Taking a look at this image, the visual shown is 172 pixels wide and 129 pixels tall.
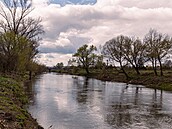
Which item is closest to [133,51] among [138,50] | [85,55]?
[138,50]

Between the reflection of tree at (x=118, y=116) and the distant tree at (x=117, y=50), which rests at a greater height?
the distant tree at (x=117, y=50)

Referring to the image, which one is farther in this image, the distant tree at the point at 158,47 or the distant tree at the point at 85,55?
the distant tree at the point at 85,55

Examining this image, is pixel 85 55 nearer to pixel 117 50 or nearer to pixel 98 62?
pixel 98 62

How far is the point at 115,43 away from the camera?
245ft

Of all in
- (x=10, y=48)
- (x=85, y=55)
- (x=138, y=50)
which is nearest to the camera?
(x=10, y=48)

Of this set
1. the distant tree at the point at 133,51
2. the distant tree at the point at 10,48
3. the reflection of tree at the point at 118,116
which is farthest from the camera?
the distant tree at the point at 133,51

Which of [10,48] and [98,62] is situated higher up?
[98,62]

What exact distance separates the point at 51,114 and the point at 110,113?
4.62 metres

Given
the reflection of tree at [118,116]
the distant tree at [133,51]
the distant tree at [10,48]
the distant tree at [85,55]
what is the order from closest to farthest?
the reflection of tree at [118,116] < the distant tree at [10,48] < the distant tree at [133,51] < the distant tree at [85,55]

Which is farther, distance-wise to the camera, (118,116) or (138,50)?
(138,50)

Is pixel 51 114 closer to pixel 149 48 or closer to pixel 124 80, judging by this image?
pixel 149 48

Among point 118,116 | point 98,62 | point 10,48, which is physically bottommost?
point 118,116

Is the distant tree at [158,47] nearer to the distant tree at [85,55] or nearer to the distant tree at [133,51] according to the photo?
the distant tree at [133,51]

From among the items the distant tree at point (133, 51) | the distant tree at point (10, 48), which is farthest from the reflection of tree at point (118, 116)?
the distant tree at point (133, 51)
